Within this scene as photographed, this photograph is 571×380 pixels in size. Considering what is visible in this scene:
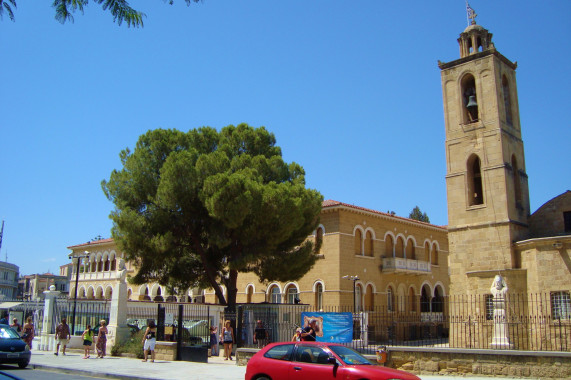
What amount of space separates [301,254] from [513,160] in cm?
1158

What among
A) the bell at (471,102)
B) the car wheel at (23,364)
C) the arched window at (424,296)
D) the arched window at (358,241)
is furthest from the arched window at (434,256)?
the car wheel at (23,364)

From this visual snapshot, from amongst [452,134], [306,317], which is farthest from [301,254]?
[452,134]

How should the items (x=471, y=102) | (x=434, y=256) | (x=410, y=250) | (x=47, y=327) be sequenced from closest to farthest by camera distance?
1. (x=47, y=327)
2. (x=471, y=102)
3. (x=410, y=250)
4. (x=434, y=256)

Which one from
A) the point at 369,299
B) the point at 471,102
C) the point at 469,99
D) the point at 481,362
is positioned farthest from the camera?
the point at 369,299

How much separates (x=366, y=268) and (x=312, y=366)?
24.5m

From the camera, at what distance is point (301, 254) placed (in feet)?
86.5

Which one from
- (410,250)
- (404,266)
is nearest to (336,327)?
(404,266)

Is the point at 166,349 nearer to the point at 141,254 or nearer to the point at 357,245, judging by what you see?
the point at 141,254

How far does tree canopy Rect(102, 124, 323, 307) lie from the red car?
13.4m

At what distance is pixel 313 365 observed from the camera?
9898 millimetres

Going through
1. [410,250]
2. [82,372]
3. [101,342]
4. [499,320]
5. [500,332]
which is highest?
[410,250]

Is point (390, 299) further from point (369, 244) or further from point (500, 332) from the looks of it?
point (500, 332)

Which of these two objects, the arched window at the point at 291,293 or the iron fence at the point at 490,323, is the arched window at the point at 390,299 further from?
the iron fence at the point at 490,323

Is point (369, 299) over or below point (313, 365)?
over
